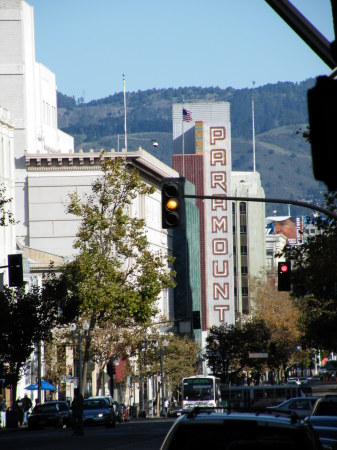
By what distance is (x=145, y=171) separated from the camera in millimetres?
120750

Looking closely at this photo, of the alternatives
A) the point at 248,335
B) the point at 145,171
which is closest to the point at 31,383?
the point at 145,171

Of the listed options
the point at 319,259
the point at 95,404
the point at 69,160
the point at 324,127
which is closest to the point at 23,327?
the point at 95,404

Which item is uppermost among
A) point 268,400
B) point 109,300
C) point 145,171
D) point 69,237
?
point 145,171

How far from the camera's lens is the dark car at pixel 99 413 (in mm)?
61188

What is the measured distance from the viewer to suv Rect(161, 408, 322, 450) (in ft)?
35.4

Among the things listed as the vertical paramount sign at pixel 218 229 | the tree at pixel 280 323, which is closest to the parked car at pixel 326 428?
the tree at pixel 280 323

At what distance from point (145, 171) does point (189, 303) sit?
3331 centimetres

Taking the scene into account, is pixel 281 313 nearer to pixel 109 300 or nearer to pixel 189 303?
pixel 189 303

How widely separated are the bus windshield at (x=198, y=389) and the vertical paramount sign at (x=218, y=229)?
79070 mm

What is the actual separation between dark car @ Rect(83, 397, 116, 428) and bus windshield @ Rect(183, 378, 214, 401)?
29526 mm

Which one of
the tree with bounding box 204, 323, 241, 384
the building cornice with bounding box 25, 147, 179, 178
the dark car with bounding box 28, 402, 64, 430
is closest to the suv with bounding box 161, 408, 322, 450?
the dark car with bounding box 28, 402, 64, 430

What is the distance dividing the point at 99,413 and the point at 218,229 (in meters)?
112

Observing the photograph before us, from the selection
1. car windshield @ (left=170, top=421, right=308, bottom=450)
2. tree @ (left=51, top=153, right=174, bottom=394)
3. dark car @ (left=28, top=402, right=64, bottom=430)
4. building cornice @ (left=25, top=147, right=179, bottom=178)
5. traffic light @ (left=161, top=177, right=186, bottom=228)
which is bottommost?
dark car @ (left=28, top=402, right=64, bottom=430)

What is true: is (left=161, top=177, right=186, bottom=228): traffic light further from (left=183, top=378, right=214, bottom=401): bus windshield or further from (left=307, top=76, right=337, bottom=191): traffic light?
(left=183, top=378, right=214, bottom=401): bus windshield
